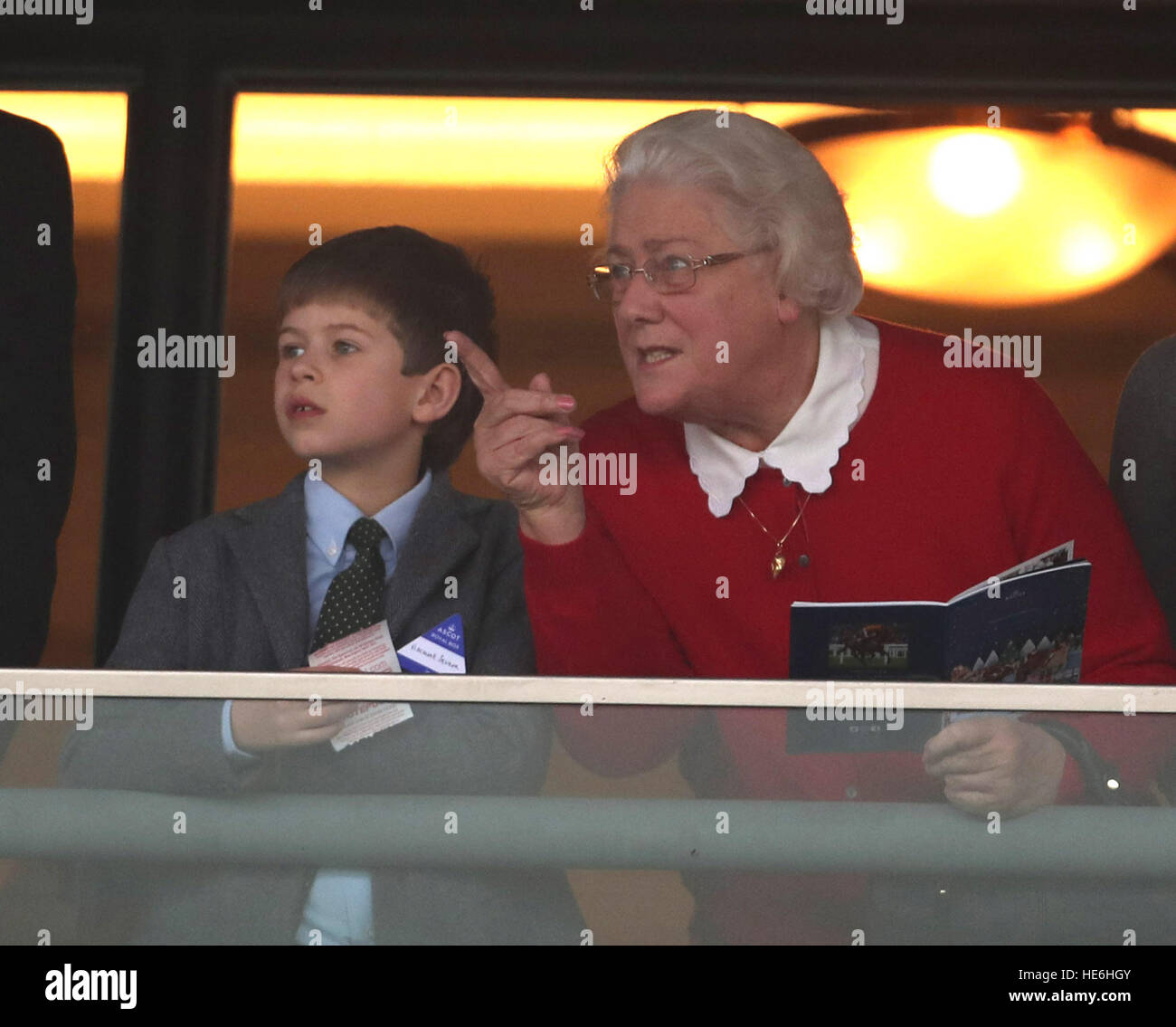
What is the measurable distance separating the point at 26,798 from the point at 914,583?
1.21 m

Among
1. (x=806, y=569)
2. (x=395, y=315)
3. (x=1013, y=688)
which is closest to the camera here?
(x=1013, y=688)

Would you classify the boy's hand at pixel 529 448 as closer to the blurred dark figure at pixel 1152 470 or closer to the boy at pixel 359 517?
the boy at pixel 359 517

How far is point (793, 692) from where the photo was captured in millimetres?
1497

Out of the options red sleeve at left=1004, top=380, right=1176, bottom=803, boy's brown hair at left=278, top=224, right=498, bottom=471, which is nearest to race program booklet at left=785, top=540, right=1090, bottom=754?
red sleeve at left=1004, top=380, right=1176, bottom=803

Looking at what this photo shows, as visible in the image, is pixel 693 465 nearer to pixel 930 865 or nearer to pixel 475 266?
pixel 475 266

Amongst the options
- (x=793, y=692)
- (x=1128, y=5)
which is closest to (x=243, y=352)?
(x=793, y=692)

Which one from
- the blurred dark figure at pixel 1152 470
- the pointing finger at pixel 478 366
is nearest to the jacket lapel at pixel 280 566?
the pointing finger at pixel 478 366

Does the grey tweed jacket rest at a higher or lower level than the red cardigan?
lower

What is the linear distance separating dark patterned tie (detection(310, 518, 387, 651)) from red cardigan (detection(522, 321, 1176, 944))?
0.34m

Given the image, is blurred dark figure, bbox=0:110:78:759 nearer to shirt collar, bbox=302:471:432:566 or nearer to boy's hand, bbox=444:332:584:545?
shirt collar, bbox=302:471:432:566

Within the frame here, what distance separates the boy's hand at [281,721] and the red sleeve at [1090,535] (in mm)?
1005

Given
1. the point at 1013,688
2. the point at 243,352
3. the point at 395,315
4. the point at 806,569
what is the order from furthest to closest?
the point at 243,352, the point at 395,315, the point at 806,569, the point at 1013,688

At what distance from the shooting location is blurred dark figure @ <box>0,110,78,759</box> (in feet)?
8.50

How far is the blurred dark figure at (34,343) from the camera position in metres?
2.59
